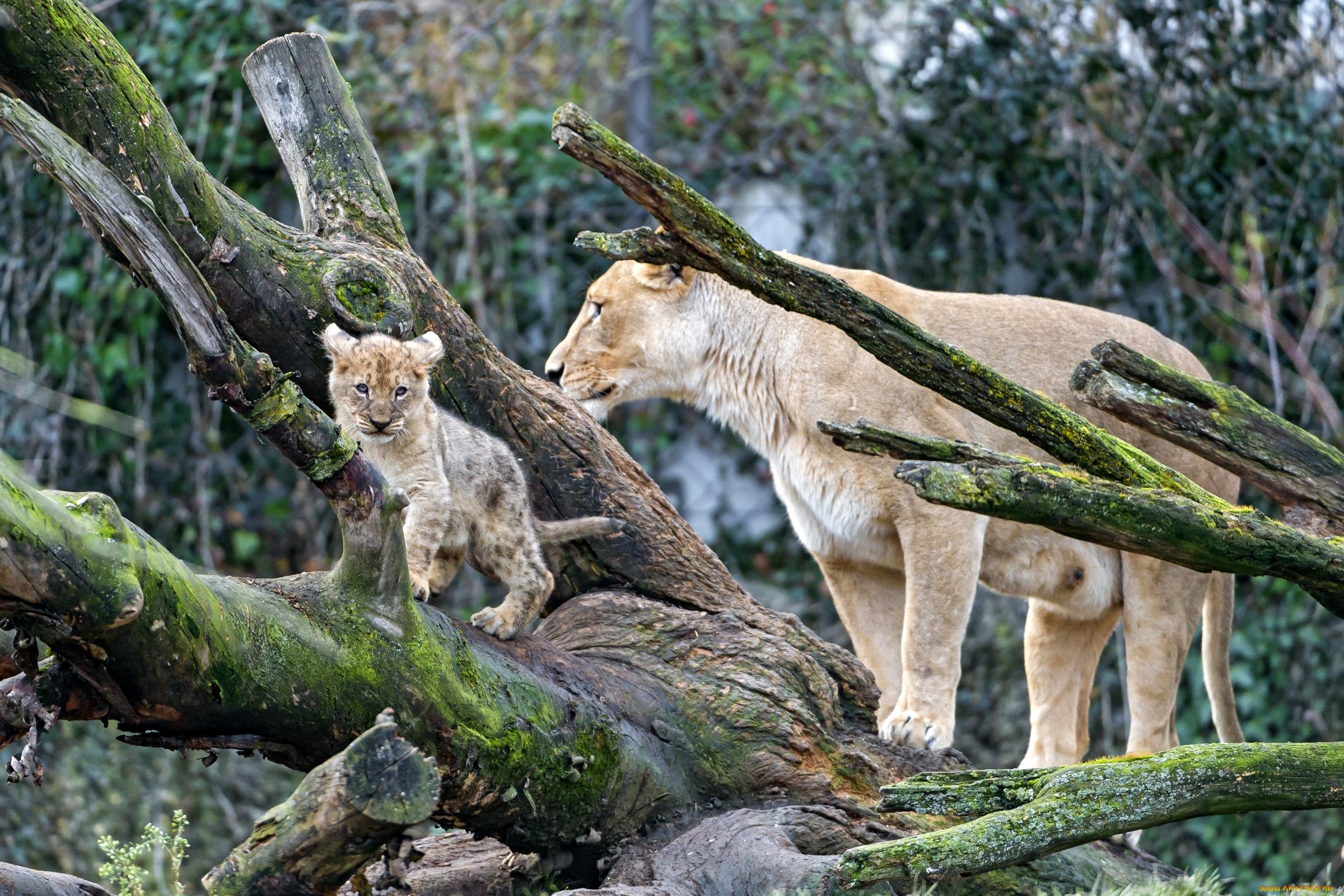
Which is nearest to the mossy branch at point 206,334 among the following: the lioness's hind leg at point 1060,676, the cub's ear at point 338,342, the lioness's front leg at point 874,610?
the cub's ear at point 338,342

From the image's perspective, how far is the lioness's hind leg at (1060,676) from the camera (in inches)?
203

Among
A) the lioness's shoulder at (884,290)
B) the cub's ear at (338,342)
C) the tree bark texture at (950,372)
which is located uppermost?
the lioness's shoulder at (884,290)

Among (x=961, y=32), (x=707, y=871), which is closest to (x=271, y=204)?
(x=961, y=32)

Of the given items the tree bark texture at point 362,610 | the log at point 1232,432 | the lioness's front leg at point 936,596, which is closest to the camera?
the tree bark texture at point 362,610

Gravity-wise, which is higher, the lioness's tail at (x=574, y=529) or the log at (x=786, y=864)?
the lioness's tail at (x=574, y=529)

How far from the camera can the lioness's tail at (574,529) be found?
3762 mm

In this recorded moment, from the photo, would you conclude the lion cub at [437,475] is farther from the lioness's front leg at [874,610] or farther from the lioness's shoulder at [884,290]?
the lioness's shoulder at [884,290]

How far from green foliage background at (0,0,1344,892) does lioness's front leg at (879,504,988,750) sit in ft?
8.70

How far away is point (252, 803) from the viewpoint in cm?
652

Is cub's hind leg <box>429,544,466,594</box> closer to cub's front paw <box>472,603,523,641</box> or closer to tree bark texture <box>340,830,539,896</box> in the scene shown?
cub's front paw <box>472,603,523,641</box>

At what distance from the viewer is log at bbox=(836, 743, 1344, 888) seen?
2631mm

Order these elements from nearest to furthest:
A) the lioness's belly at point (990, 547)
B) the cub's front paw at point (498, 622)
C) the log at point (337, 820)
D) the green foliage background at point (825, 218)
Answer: the log at point (337, 820) → the cub's front paw at point (498, 622) → the lioness's belly at point (990, 547) → the green foliage background at point (825, 218)

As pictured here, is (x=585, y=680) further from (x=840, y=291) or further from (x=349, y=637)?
(x=840, y=291)

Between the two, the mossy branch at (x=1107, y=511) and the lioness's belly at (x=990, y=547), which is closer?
the mossy branch at (x=1107, y=511)
